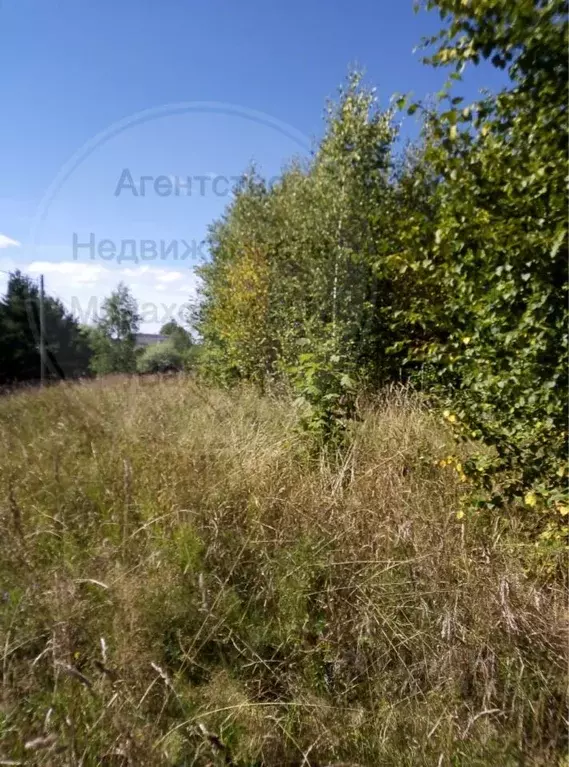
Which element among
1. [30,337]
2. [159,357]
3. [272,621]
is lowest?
[272,621]

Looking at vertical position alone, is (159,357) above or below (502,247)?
below

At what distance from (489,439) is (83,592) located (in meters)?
1.98

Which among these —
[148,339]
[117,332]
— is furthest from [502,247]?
[148,339]

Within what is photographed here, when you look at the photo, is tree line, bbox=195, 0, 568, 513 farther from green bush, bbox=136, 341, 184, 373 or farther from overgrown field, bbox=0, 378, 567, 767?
green bush, bbox=136, 341, 184, 373

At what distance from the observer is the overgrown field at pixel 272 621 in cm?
136

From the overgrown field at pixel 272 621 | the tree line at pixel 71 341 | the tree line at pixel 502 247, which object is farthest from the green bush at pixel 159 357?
the tree line at pixel 502 247

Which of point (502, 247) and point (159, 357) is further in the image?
point (159, 357)

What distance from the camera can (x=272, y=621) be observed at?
5.97 ft

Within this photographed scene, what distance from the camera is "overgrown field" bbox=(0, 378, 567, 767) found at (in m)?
1.36

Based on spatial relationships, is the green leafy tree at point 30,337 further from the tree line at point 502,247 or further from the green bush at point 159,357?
the tree line at point 502,247

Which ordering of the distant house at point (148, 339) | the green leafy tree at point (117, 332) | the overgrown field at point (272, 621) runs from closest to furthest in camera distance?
the overgrown field at point (272, 621) < the green leafy tree at point (117, 332) < the distant house at point (148, 339)

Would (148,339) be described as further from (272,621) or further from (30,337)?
(272,621)

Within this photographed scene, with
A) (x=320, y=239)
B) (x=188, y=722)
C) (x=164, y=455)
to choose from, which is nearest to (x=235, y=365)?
(x=320, y=239)

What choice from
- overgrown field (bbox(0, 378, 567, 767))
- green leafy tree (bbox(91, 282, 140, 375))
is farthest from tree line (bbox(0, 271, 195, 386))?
overgrown field (bbox(0, 378, 567, 767))
